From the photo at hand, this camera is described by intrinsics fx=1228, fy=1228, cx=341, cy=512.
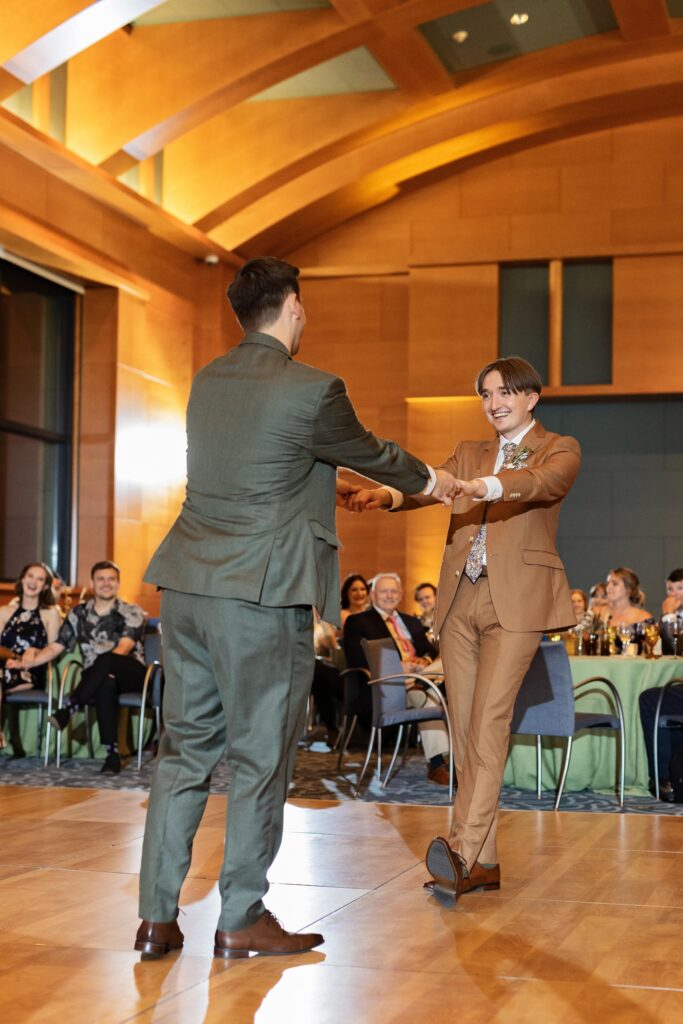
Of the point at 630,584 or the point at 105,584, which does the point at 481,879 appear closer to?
the point at 630,584

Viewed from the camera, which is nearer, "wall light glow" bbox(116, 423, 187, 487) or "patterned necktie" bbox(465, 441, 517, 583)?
"patterned necktie" bbox(465, 441, 517, 583)

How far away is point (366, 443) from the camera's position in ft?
9.18

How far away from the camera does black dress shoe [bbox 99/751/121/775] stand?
6.80 meters

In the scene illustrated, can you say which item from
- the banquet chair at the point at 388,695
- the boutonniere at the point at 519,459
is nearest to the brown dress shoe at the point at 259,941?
the boutonniere at the point at 519,459

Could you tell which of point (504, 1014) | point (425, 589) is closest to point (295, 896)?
point (504, 1014)

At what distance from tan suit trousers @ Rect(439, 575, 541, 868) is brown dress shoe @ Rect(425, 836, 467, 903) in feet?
0.29

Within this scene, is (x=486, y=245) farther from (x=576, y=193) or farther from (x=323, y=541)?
(x=323, y=541)

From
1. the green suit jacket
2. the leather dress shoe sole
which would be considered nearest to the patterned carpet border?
the leather dress shoe sole

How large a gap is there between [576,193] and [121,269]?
5.11m

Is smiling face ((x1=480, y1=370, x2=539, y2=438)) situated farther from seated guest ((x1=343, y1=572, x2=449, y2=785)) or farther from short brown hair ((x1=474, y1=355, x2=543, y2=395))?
seated guest ((x1=343, y1=572, x2=449, y2=785))

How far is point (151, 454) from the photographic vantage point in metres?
12.4

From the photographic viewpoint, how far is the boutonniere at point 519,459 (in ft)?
12.1

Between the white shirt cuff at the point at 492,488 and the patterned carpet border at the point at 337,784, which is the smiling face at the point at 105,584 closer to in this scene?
the patterned carpet border at the point at 337,784

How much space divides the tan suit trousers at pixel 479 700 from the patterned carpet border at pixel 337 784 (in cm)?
218
